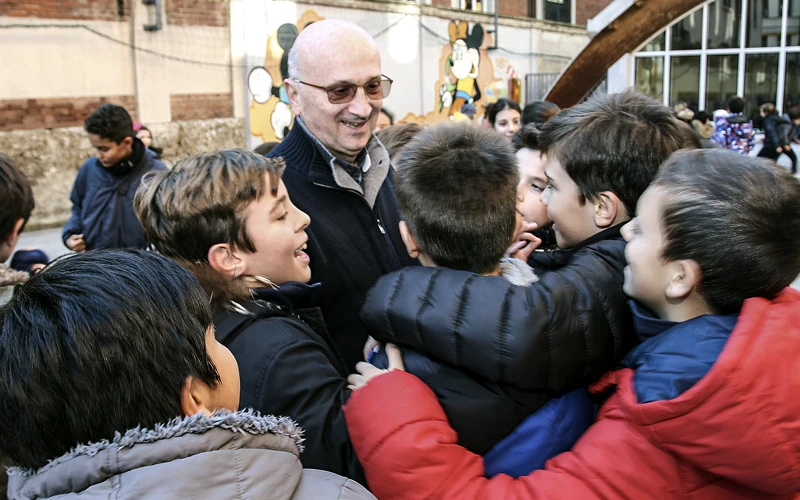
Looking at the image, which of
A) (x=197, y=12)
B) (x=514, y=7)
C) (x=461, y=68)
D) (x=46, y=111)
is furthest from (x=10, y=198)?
(x=514, y=7)

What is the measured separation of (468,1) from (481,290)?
1936 centimetres

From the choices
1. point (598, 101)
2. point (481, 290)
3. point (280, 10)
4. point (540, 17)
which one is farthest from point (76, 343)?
point (540, 17)

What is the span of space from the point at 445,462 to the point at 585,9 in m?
24.3

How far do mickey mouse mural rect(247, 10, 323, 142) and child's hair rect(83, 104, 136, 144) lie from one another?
8295 mm

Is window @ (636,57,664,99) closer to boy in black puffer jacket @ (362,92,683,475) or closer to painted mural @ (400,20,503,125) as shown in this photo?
painted mural @ (400,20,503,125)

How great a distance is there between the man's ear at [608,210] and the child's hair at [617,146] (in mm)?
14

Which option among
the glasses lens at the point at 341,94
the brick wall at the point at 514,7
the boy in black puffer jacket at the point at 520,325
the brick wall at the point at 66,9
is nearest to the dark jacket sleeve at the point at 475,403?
the boy in black puffer jacket at the point at 520,325

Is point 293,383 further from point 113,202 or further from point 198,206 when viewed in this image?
point 113,202

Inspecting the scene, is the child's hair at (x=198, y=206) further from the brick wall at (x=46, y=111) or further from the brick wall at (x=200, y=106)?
the brick wall at (x=200, y=106)

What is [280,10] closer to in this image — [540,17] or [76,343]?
[540,17]

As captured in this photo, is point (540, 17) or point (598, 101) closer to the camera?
point (598, 101)

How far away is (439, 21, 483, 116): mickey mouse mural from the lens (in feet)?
58.7

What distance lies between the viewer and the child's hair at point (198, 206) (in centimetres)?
177

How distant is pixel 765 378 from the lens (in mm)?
1198
